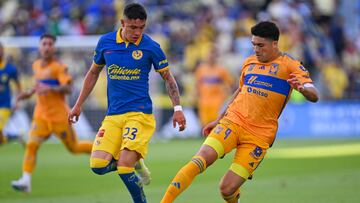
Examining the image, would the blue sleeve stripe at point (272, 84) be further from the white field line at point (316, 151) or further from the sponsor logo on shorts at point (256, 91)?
the white field line at point (316, 151)

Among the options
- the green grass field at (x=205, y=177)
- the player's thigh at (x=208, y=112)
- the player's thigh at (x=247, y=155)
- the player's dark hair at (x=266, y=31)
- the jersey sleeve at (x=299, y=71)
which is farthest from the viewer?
the player's thigh at (x=208, y=112)

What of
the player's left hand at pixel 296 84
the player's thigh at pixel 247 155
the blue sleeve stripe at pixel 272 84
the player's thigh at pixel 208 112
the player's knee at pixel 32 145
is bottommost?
the player's thigh at pixel 208 112

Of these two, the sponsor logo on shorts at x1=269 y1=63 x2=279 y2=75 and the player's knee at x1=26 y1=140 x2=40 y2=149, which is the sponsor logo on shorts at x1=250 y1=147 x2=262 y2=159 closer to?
the sponsor logo on shorts at x1=269 y1=63 x2=279 y2=75

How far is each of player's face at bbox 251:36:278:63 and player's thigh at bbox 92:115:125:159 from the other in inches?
73.5

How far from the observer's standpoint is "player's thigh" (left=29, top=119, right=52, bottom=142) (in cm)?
1505

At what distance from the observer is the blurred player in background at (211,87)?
1031 inches

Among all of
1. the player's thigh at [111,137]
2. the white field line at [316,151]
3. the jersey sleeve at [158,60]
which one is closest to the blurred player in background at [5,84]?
the white field line at [316,151]

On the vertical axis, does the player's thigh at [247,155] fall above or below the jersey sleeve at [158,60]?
Result: below

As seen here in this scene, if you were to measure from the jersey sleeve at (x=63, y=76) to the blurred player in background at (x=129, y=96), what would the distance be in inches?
174

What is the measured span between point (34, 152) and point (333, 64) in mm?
18914

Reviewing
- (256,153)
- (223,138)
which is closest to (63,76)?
(223,138)

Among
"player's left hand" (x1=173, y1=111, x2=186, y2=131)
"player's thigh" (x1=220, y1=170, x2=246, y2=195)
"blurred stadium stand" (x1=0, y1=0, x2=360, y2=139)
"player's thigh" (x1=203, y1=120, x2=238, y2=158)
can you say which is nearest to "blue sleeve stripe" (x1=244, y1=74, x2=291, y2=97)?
"player's thigh" (x1=203, y1=120, x2=238, y2=158)

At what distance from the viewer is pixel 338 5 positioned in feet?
116

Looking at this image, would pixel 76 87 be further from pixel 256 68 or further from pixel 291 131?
pixel 256 68
